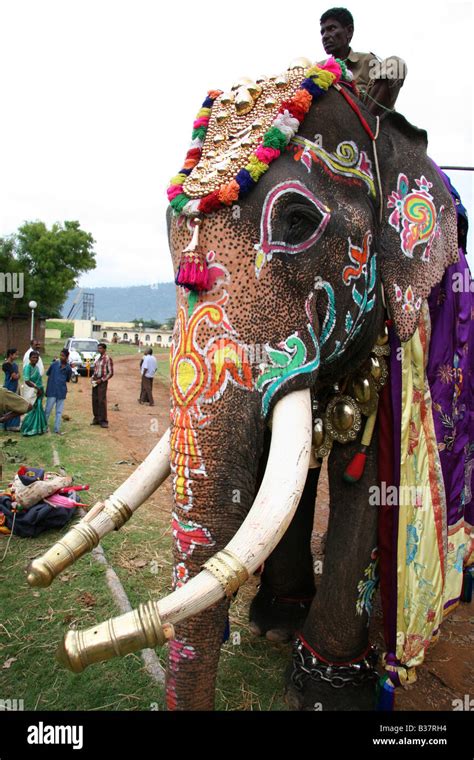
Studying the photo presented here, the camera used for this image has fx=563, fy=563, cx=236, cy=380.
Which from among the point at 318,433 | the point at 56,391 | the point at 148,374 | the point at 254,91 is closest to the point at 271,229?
the point at 254,91

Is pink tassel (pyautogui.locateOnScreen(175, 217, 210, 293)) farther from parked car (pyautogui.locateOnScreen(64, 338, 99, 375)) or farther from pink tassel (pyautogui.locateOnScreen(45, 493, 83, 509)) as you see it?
parked car (pyautogui.locateOnScreen(64, 338, 99, 375))

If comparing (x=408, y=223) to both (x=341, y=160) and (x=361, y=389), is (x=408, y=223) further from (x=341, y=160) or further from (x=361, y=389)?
(x=361, y=389)

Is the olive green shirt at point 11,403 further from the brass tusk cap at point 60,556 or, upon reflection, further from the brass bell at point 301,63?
the brass bell at point 301,63

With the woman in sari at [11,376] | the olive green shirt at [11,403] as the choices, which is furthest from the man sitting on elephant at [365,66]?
the woman in sari at [11,376]

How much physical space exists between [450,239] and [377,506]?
1629mm

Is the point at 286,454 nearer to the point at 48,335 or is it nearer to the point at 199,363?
the point at 199,363

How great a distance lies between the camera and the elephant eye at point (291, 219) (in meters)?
2.47

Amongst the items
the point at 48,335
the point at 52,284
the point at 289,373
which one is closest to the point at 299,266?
the point at 289,373

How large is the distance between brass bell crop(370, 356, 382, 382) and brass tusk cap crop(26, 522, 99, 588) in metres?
1.66

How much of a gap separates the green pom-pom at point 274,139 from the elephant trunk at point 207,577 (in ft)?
3.64

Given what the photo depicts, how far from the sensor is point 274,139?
2510 millimetres

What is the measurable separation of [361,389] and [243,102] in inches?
62.4

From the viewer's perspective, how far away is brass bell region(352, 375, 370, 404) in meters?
3.07

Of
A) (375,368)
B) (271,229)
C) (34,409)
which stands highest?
(271,229)
